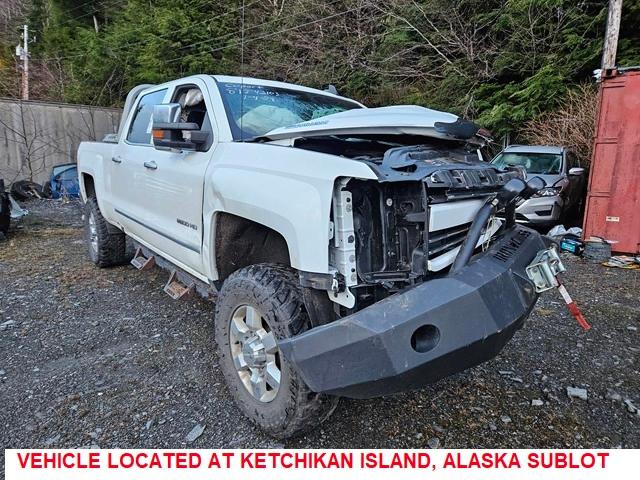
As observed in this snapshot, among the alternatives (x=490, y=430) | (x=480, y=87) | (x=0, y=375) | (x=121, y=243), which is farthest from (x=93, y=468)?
(x=480, y=87)

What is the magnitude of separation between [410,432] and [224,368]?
3.47ft

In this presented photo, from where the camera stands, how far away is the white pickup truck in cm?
168

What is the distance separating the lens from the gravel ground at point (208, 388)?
2.33 meters

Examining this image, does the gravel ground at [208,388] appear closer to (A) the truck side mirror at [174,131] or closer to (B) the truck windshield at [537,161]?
(A) the truck side mirror at [174,131]

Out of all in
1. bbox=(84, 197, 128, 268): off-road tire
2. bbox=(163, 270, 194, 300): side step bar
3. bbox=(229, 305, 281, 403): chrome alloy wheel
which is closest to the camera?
bbox=(229, 305, 281, 403): chrome alloy wheel

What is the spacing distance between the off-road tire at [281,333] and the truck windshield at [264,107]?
96 cm

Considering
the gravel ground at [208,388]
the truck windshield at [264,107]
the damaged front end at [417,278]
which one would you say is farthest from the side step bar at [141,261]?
the damaged front end at [417,278]

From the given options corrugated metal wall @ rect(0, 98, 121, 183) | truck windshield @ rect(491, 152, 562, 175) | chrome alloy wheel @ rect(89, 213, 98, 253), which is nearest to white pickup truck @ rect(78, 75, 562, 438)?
chrome alloy wheel @ rect(89, 213, 98, 253)

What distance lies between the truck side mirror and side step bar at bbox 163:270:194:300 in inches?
46.0

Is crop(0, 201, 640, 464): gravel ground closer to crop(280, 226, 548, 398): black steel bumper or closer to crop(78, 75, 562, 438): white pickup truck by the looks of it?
crop(78, 75, 562, 438): white pickup truck

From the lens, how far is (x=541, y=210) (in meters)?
7.79

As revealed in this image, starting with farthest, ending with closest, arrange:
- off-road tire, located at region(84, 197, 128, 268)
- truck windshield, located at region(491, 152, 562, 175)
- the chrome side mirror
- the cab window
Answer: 1. truck windshield, located at region(491, 152, 562, 175)
2. off-road tire, located at region(84, 197, 128, 268)
3. the cab window
4. the chrome side mirror

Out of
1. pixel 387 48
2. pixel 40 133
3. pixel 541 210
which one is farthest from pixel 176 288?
pixel 40 133

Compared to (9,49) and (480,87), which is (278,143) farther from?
(9,49)
